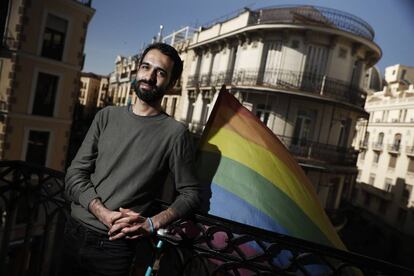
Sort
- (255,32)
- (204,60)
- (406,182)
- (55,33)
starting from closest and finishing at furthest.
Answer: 1. (55,33)
2. (255,32)
3. (204,60)
4. (406,182)

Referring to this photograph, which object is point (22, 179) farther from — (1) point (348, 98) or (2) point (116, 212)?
(1) point (348, 98)

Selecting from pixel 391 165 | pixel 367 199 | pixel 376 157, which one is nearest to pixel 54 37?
pixel 391 165

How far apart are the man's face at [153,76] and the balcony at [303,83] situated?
12393 mm

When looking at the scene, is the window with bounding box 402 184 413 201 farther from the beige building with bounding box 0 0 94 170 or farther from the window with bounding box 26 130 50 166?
the window with bounding box 26 130 50 166

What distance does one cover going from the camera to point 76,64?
1376 cm

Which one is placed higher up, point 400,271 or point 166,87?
point 166,87

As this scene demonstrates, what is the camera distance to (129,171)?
1.74 m

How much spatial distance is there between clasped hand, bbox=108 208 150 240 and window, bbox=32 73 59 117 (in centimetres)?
1324

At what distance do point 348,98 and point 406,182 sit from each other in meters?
15.4

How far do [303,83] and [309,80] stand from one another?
308mm

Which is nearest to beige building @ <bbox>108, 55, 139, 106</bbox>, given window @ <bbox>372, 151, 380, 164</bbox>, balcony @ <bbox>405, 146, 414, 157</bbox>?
balcony @ <bbox>405, 146, 414, 157</bbox>

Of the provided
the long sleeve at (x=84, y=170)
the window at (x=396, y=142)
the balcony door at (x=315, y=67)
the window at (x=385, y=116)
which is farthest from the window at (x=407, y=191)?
the long sleeve at (x=84, y=170)

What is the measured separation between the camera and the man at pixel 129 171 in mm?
1724

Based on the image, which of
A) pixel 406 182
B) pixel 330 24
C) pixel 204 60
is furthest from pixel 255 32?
pixel 406 182
